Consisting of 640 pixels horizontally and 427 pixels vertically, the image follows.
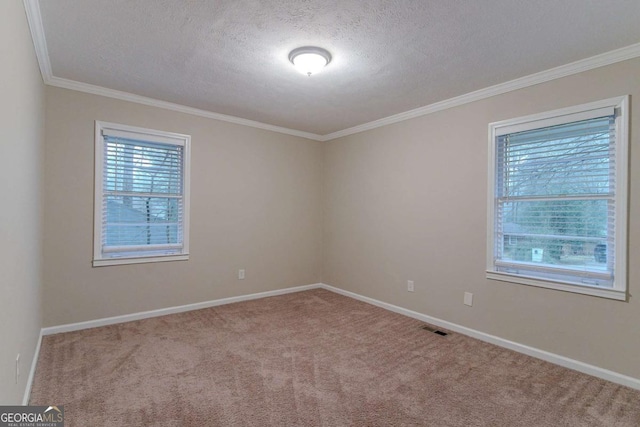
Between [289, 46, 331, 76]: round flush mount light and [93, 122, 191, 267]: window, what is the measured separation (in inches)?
79.8

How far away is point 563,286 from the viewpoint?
8.80 ft

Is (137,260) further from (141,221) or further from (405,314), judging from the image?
(405,314)

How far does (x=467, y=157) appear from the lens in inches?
132

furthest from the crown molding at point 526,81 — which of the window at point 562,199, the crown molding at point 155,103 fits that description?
the crown molding at point 155,103

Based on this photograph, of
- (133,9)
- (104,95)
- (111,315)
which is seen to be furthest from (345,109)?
(111,315)

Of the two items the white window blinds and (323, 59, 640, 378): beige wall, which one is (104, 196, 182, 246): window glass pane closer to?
(323, 59, 640, 378): beige wall

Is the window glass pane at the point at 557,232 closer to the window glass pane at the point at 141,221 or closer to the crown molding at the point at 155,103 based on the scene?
the crown molding at the point at 155,103

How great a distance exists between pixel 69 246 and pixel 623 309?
4.94 metres

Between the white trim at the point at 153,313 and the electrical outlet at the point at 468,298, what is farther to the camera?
the electrical outlet at the point at 468,298

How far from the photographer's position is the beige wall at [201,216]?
3141 mm

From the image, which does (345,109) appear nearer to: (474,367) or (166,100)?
(166,100)

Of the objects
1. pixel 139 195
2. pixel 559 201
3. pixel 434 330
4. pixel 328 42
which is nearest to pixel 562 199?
pixel 559 201
